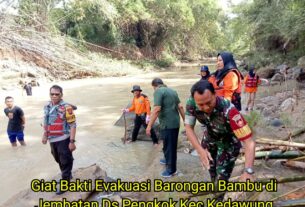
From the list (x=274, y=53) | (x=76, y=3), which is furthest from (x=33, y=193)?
(x=76, y=3)

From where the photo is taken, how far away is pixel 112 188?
5.20 metres

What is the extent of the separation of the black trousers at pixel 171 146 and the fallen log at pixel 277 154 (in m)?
1.25

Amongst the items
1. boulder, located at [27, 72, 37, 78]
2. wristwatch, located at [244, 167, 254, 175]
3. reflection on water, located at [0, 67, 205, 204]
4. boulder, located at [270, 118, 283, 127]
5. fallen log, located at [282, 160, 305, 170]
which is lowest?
reflection on water, located at [0, 67, 205, 204]

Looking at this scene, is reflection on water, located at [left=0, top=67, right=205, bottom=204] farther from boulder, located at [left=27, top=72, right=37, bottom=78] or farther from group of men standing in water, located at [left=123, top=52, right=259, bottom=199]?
boulder, located at [left=27, top=72, right=37, bottom=78]

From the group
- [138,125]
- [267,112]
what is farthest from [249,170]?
[267,112]

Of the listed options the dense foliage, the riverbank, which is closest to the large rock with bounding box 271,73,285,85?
the dense foliage

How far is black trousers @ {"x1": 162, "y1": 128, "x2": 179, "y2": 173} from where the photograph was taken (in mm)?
5531

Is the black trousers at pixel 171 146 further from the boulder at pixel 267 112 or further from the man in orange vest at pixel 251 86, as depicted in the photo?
the man in orange vest at pixel 251 86

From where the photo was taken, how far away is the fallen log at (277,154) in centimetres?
478

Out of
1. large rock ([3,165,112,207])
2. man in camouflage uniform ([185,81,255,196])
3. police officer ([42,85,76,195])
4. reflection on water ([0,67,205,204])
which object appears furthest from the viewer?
reflection on water ([0,67,205,204])

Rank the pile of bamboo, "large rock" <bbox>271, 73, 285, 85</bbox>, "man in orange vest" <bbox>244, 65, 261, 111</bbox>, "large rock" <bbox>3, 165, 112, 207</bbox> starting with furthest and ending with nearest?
the pile of bamboo → "large rock" <bbox>271, 73, 285, 85</bbox> → "man in orange vest" <bbox>244, 65, 261, 111</bbox> → "large rock" <bbox>3, 165, 112, 207</bbox>

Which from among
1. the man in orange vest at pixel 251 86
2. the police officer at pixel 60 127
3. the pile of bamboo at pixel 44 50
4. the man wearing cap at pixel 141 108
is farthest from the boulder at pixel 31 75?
the police officer at pixel 60 127

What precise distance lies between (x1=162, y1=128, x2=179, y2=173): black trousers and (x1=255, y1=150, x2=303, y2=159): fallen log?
1249mm

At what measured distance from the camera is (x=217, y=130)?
3426 mm
